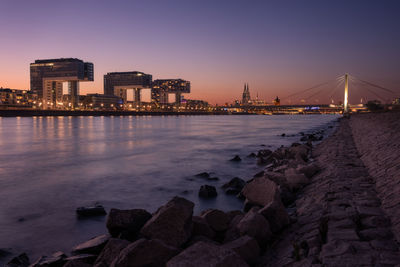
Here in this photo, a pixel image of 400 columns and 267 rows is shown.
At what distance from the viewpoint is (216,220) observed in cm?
491

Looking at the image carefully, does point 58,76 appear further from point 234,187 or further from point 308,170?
point 308,170

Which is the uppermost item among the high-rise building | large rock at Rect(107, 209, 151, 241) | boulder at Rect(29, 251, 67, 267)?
the high-rise building

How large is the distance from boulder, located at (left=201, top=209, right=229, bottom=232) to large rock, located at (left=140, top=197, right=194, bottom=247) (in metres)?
0.63

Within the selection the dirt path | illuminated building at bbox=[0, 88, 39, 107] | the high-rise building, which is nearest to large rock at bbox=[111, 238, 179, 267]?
the dirt path

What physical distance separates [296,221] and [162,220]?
236 centimetres

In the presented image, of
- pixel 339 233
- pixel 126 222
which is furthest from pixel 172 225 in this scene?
pixel 339 233

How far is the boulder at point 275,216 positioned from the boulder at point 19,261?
3850 mm

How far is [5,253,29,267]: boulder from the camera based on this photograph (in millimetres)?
4433

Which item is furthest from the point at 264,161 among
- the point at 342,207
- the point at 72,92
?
the point at 72,92

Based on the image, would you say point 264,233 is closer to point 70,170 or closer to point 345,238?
point 345,238

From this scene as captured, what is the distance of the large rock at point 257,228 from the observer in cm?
425

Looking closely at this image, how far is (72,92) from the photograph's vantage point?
16650 cm

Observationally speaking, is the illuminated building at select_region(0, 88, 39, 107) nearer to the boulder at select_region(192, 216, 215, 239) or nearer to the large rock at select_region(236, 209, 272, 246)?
the boulder at select_region(192, 216, 215, 239)

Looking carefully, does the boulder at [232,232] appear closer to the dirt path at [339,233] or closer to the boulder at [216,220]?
the boulder at [216,220]
